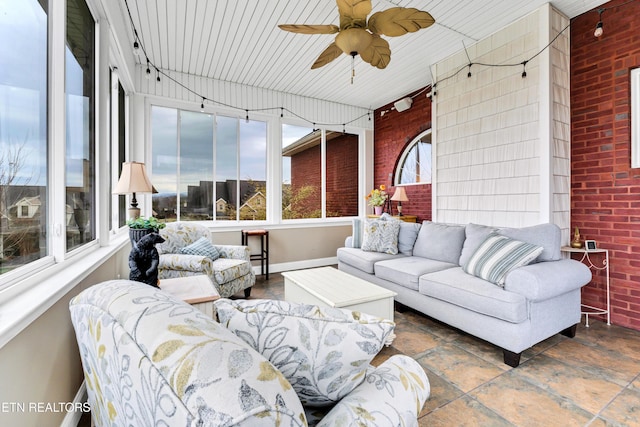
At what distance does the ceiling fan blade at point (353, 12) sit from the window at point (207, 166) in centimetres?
301

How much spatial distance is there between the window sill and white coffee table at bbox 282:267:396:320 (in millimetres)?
1542

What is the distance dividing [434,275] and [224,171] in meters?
3.55

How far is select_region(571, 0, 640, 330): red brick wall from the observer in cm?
271

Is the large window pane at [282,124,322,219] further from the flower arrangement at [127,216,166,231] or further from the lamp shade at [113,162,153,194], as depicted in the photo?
the flower arrangement at [127,216,166,231]

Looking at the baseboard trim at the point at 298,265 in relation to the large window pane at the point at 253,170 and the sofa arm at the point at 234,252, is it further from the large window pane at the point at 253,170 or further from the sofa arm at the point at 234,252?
the sofa arm at the point at 234,252

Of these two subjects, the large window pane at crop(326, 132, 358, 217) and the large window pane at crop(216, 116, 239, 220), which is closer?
the large window pane at crop(216, 116, 239, 220)

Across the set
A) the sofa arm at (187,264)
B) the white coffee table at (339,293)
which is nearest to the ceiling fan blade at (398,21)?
the white coffee table at (339,293)

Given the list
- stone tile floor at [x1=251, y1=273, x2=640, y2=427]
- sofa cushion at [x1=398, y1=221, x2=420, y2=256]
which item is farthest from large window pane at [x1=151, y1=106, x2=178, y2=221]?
stone tile floor at [x1=251, y1=273, x2=640, y2=427]

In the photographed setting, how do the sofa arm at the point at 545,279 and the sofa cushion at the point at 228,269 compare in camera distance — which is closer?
the sofa arm at the point at 545,279

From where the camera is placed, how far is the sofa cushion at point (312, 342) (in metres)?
0.78

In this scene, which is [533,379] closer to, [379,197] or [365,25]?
[365,25]

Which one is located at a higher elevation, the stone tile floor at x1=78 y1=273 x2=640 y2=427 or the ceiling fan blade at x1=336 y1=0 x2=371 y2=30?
the ceiling fan blade at x1=336 y1=0 x2=371 y2=30

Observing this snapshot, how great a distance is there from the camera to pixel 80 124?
6.57 ft

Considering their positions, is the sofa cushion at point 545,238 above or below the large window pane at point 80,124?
below
